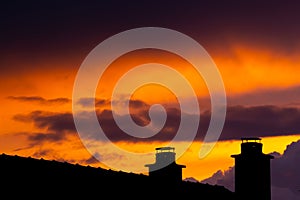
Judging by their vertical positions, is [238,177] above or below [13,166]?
above

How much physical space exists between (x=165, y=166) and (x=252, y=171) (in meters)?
4.04

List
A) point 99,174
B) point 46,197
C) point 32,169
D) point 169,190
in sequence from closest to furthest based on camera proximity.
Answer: point 46,197 < point 32,169 < point 99,174 < point 169,190

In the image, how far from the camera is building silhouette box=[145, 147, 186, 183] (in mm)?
42812

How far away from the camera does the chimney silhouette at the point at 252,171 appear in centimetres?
4266

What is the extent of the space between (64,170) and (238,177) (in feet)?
42.2

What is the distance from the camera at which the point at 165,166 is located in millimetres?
43344

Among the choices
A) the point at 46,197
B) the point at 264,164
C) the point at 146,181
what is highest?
the point at 264,164

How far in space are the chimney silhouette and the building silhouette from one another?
2691 mm

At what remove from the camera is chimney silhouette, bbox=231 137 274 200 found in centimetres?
4266

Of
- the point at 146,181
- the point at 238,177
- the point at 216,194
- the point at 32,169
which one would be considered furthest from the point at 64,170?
the point at 238,177

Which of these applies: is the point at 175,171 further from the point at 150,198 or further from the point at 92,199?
the point at 92,199


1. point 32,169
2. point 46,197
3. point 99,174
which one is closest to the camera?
point 46,197

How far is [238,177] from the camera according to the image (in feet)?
141

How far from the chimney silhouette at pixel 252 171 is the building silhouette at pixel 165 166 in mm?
2691
